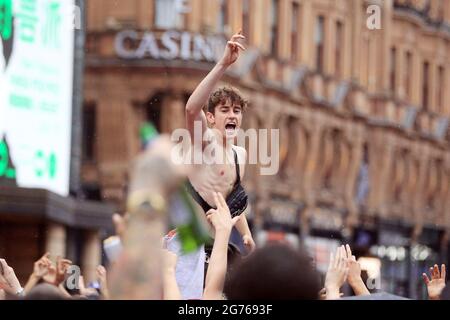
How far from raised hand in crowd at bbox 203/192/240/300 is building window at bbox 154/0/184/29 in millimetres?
29908

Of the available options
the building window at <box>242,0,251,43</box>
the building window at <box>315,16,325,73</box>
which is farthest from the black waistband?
the building window at <box>315,16,325,73</box>

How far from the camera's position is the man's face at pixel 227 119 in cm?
652

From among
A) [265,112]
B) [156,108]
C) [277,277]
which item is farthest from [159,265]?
[265,112]

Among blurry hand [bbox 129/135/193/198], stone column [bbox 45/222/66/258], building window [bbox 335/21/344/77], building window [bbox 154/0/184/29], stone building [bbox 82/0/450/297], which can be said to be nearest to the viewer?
blurry hand [bbox 129/135/193/198]

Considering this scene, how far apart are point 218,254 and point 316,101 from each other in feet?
120

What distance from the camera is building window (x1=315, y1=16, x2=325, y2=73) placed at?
41.5 metres

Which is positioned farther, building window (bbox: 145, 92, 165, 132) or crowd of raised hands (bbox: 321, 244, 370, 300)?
building window (bbox: 145, 92, 165, 132)

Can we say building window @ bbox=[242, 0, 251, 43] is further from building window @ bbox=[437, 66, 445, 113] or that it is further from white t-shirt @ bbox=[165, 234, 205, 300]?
white t-shirt @ bbox=[165, 234, 205, 300]

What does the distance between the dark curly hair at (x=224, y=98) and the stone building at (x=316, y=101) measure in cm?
2369

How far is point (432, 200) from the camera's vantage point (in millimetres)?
47938

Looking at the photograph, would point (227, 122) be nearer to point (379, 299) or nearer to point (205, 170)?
point (205, 170)

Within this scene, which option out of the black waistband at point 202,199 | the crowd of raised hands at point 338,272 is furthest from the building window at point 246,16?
the crowd of raised hands at point 338,272

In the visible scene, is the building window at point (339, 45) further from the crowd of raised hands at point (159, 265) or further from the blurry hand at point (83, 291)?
the crowd of raised hands at point (159, 265)

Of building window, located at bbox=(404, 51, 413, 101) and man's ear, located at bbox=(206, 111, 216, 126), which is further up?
building window, located at bbox=(404, 51, 413, 101)
